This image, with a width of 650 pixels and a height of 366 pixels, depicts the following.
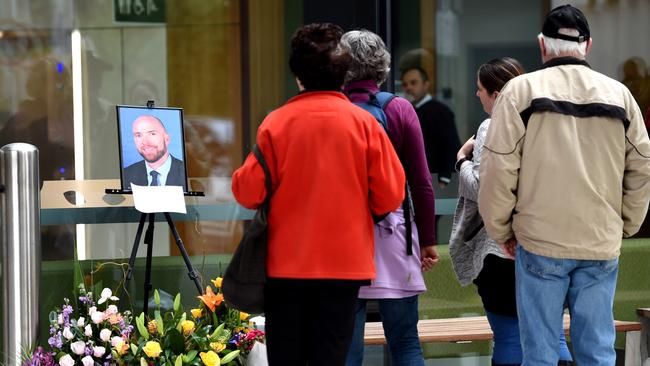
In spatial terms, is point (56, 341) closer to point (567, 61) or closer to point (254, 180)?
point (254, 180)

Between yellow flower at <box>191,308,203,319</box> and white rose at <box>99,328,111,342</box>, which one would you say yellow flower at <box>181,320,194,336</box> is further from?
white rose at <box>99,328,111,342</box>

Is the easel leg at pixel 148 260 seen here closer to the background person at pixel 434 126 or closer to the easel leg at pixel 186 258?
the easel leg at pixel 186 258

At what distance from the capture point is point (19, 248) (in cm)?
529

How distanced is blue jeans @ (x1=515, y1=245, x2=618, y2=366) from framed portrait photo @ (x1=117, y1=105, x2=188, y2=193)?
215 cm

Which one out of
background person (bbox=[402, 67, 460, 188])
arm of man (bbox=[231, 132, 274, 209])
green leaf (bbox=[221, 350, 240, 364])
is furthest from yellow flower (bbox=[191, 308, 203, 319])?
background person (bbox=[402, 67, 460, 188])

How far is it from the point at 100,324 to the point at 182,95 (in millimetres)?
1857

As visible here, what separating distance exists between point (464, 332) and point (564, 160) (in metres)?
1.79

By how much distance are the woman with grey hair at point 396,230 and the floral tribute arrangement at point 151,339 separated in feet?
2.35

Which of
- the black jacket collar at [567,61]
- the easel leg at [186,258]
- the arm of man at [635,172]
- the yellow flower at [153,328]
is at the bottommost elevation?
the yellow flower at [153,328]

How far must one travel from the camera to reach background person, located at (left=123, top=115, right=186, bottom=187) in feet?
18.9

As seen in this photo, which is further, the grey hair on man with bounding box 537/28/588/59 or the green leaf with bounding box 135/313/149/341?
the green leaf with bounding box 135/313/149/341

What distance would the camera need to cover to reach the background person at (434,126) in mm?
6988

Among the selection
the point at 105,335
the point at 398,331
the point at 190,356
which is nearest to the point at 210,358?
the point at 190,356

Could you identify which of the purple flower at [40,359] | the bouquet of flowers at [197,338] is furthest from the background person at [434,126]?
the purple flower at [40,359]
